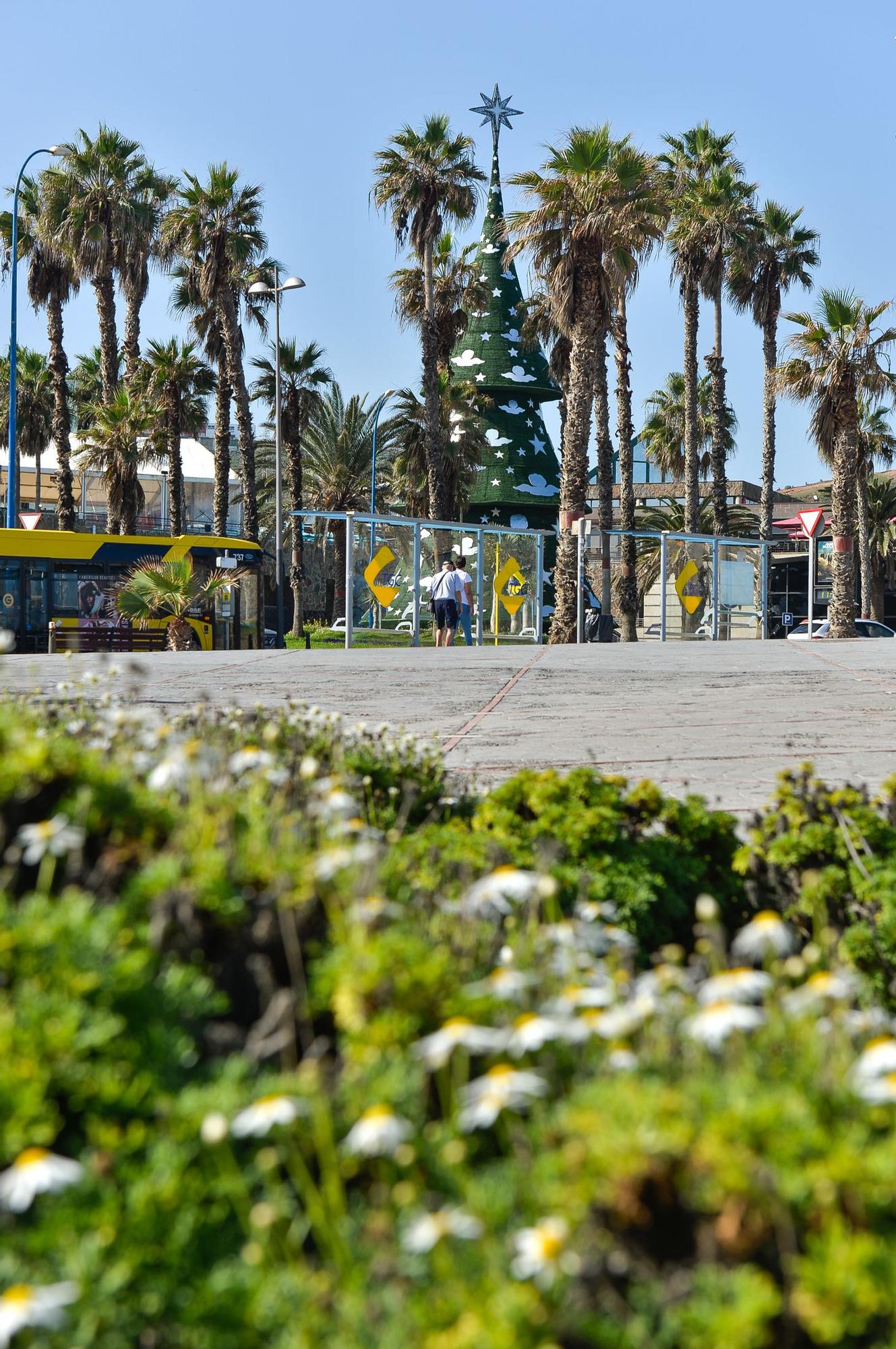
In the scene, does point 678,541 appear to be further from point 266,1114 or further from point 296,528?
point 266,1114

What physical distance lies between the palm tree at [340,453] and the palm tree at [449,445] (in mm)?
5194

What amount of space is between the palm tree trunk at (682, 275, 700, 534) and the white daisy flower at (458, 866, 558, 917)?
3704 centimetres

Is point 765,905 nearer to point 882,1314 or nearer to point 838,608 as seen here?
point 882,1314

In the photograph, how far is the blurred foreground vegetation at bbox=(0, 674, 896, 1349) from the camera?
1.56 metres

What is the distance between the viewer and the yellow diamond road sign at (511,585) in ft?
88.9

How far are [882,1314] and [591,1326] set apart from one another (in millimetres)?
333

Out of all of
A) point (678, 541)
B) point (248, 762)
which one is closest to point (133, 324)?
point (678, 541)

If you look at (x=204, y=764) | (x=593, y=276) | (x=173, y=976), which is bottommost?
(x=173, y=976)

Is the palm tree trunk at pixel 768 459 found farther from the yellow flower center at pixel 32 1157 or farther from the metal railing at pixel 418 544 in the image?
the yellow flower center at pixel 32 1157

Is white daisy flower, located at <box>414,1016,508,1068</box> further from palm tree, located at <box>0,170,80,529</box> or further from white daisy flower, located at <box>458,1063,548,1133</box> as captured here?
palm tree, located at <box>0,170,80,529</box>

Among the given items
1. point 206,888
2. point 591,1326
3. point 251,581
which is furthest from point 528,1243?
point 251,581

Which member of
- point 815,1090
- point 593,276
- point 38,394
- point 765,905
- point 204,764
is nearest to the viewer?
point 815,1090

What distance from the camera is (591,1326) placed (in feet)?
5.12

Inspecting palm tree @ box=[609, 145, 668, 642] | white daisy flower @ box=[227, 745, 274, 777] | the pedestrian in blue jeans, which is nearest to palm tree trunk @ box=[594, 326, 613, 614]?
palm tree @ box=[609, 145, 668, 642]
